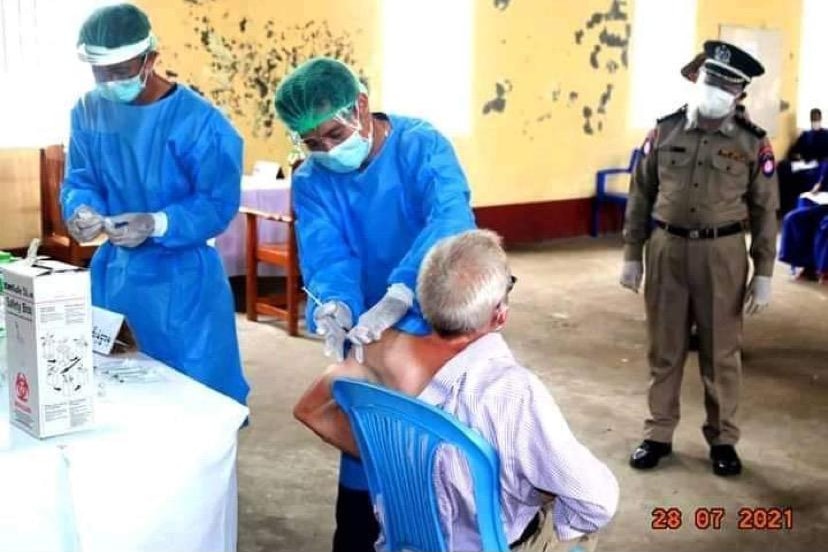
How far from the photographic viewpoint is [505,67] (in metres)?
7.95

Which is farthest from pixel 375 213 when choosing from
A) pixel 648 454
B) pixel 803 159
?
pixel 803 159

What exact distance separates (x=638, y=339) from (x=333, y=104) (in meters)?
3.55

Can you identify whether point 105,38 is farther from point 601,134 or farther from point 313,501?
point 601,134

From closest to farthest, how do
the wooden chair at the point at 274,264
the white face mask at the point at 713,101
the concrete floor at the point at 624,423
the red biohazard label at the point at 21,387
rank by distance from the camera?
the red biohazard label at the point at 21,387
the concrete floor at the point at 624,423
the white face mask at the point at 713,101
the wooden chair at the point at 274,264

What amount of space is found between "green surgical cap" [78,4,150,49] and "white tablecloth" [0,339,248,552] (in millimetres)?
988

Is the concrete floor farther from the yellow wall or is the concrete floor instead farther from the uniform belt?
the yellow wall

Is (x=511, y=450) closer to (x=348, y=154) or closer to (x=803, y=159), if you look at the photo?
(x=348, y=154)

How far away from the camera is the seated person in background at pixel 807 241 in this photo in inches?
266

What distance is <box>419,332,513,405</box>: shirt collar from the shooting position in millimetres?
1664

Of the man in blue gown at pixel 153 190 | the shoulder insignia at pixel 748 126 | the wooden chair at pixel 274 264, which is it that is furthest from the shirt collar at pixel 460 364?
the wooden chair at pixel 274 264

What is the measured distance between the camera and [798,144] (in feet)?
33.4

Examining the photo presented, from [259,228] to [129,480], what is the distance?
399 centimetres

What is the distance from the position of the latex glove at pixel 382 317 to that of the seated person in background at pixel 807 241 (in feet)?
17.6

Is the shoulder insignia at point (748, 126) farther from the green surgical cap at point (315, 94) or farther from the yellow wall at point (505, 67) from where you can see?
the yellow wall at point (505, 67)
